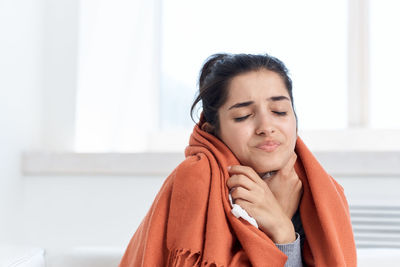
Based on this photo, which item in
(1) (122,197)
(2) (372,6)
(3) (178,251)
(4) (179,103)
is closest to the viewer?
(3) (178,251)

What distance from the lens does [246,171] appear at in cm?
108

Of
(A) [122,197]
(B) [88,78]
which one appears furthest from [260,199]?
(B) [88,78]

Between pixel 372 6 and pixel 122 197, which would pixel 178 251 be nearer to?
pixel 122 197

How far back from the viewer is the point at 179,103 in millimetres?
2422

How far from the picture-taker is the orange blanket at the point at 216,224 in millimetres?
977

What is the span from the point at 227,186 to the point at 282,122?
21cm

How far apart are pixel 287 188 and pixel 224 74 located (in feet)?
1.14

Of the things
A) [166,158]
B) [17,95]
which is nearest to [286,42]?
[166,158]

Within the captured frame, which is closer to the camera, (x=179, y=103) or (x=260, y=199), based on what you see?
(x=260, y=199)

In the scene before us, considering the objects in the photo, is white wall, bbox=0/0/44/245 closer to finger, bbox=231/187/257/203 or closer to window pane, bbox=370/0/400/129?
finger, bbox=231/187/257/203

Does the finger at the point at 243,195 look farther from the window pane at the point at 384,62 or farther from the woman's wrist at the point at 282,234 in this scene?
the window pane at the point at 384,62

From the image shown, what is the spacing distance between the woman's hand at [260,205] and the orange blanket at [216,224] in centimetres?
3

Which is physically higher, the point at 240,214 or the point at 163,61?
the point at 163,61

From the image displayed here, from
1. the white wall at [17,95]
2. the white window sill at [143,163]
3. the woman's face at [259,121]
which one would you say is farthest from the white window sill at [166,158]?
the woman's face at [259,121]
